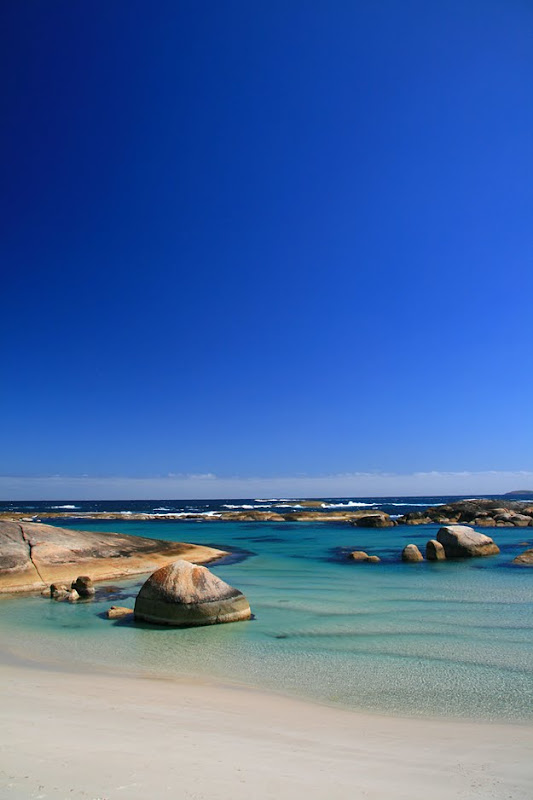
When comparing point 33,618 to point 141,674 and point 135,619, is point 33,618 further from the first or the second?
point 141,674

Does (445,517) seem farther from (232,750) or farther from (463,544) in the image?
(232,750)

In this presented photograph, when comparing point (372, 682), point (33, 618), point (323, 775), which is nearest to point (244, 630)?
point (372, 682)

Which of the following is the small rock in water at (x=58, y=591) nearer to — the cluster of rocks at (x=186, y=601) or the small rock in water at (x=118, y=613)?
the small rock in water at (x=118, y=613)

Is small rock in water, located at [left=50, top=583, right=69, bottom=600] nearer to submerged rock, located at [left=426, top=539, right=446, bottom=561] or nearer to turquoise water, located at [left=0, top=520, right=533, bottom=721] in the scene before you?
turquoise water, located at [left=0, top=520, right=533, bottom=721]

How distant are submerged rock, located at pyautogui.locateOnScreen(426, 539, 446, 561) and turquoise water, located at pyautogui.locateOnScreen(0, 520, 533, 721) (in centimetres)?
417

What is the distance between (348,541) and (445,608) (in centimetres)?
2320

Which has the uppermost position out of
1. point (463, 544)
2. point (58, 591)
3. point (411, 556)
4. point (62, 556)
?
point (62, 556)

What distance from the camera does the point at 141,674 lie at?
30.8ft

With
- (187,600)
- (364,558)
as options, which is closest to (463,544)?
(364,558)

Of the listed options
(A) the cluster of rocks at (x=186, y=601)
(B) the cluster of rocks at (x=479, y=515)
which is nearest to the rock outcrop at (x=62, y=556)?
(A) the cluster of rocks at (x=186, y=601)

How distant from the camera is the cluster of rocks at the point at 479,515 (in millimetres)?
50062

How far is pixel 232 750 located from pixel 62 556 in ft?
54.3

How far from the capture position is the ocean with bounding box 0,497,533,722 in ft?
27.7

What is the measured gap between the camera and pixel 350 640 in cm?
1177
